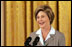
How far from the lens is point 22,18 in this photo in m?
1.90

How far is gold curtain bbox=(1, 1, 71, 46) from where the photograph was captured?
1.81 meters

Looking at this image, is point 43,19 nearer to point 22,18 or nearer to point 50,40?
point 50,40

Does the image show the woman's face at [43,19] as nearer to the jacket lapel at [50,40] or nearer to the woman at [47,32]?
the woman at [47,32]

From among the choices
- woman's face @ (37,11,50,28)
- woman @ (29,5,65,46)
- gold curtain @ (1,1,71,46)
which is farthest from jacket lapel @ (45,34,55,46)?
gold curtain @ (1,1,71,46)

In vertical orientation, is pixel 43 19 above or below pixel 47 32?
above

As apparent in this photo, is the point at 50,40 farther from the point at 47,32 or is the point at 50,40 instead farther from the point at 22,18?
the point at 22,18

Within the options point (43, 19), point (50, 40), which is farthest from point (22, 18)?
point (50, 40)

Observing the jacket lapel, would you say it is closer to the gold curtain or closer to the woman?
the woman

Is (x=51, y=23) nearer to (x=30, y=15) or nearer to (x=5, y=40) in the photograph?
(x=30, y=15)

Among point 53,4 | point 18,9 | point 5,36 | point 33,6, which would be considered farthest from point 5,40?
point 53,4

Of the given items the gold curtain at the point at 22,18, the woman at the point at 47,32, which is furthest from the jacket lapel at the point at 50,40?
the gold curtain at the point at 22,18

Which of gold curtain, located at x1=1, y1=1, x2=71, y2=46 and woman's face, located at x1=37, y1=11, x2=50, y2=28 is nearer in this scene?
woman's face, located at x1=37, y1=11, x2=50, y2=28

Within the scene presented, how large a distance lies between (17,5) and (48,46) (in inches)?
25.4

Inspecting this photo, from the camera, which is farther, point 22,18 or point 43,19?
point 22,18
